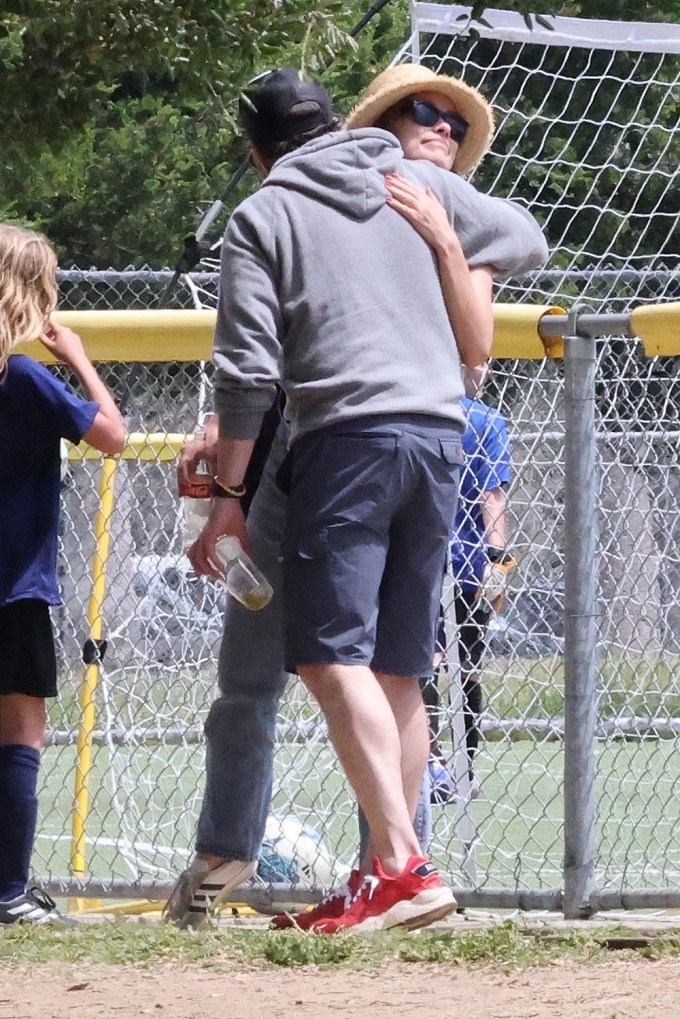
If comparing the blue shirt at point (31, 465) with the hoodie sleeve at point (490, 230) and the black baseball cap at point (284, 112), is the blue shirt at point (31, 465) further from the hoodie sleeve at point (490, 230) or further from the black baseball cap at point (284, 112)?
the hoodie sleeve at point (490, 230)

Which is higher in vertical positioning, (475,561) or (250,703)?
(475,561)

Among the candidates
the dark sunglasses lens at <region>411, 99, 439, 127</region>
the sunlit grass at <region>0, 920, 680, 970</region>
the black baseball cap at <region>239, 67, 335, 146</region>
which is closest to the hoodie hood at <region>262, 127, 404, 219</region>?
the black baseball cap at <region>239, 67, 335, 146</region>

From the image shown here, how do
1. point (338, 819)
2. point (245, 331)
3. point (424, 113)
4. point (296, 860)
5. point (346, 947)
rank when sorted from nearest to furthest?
point (346, 947)
point (245, 331)
point (424, 113)
point (296, 860)
point (338, 819)

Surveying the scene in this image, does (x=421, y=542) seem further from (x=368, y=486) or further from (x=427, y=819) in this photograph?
(x=427, y=819)

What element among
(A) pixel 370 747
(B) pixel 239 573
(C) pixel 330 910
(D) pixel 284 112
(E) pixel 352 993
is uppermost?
(D) pixel 284 112

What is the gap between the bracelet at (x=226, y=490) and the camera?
396cm

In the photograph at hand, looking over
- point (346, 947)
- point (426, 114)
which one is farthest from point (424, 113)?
point (346, 947)

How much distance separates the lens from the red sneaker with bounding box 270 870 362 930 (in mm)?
3902

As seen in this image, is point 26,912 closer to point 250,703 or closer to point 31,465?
point 250,703

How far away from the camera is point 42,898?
4.55 metres

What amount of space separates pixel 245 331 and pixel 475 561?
2.12 metres

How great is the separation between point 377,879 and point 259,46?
1852 millimetres

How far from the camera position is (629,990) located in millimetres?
3273

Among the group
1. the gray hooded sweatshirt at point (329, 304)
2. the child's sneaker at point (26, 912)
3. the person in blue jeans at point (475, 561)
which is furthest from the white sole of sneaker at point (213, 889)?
the person in blue jeans at point (475, 561)
